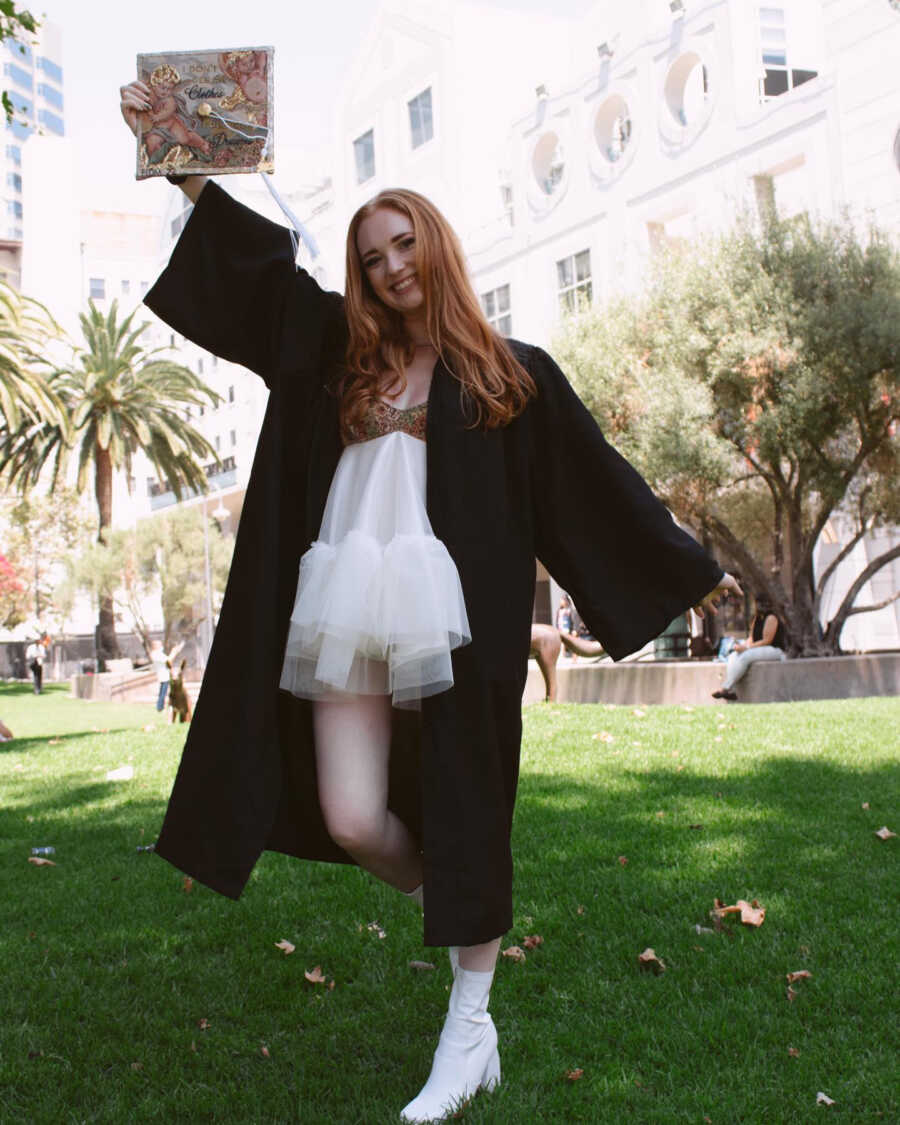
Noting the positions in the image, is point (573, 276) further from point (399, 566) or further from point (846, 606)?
point (399, 566)

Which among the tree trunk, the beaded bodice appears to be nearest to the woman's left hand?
the beaded bodice

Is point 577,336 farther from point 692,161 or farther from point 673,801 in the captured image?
point 673,801

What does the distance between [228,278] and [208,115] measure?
1.41ft

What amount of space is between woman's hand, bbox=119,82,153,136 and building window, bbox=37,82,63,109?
135 meters

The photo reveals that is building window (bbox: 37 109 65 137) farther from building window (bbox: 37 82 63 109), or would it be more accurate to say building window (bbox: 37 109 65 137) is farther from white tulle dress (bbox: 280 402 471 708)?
white tulle dress (bbox: 280 402 471 708)

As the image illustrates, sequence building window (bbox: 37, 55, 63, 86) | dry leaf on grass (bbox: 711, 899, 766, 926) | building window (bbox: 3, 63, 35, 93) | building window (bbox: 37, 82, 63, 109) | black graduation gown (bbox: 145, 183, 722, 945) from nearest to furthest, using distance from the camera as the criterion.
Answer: black graduation gown (bbox: 145, 183, 722, 945)
dry leaf on grass (bbox: 711, 899, 766, 926)
building window (bbox: 3, 63, 35, 93)
building window (bbox: 37, 55, 63, 86)
building window (bbox: 37, 82, 63, 109)

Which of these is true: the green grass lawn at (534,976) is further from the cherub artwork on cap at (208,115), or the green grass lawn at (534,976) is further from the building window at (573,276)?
the building window at (573,276)

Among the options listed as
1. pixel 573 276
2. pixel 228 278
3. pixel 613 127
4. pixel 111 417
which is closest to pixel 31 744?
pixel 228 278

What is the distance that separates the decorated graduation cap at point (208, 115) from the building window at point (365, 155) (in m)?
42.3

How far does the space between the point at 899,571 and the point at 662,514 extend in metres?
24.2

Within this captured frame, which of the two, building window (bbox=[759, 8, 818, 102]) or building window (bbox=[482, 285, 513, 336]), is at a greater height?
building window (bbox=[759, 8, 818, 102])

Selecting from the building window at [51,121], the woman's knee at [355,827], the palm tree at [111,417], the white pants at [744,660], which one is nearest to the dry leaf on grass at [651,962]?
the woman's knee at [355,827]

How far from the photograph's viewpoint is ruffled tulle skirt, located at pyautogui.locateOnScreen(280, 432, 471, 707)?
8.68 feet

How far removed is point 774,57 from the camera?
28.6 metres
